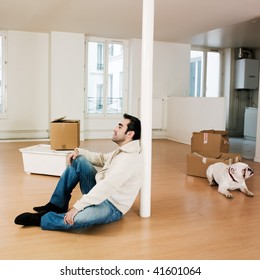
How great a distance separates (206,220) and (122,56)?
6.23 m

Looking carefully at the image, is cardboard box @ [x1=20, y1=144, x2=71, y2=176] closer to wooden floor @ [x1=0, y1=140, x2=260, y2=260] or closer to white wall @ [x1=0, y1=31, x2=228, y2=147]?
wooden floor @ [x1=0, y1=140, x2=260, y2=260]

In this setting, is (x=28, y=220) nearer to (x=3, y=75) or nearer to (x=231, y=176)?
(x=231, y=176)

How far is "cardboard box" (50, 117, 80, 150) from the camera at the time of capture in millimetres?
4148

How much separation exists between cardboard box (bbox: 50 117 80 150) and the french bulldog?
1.68 metres

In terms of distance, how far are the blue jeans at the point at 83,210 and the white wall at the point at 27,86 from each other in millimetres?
5369

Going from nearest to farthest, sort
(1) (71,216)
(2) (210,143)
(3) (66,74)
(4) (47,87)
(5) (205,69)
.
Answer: (1) (71,216) → (2) (210,143) → (3) (66,74) → (4) (47,87) → (5) (205,69)

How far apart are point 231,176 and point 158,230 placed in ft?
4.39

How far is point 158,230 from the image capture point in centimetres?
250

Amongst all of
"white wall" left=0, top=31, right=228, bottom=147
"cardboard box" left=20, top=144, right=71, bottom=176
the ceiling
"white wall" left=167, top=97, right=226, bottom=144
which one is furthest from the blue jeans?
"white wall" left=0, top=31, right=228, bottom=147

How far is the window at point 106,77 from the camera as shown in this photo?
816 cm

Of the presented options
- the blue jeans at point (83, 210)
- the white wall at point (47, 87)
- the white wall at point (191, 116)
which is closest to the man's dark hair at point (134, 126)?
the blue jeans at point (83, 210)

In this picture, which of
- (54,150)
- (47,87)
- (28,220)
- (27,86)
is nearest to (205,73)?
(47,87)
